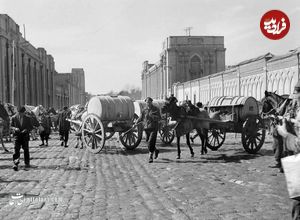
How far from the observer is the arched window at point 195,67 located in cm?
7362

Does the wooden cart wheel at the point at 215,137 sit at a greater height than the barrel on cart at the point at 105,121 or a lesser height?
lesser

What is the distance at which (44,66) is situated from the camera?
188 ft

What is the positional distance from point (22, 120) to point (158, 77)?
3094 inches

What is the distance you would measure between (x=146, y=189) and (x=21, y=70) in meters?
37.6

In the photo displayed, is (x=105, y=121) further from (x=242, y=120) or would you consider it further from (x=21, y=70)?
(x=21, y=70)

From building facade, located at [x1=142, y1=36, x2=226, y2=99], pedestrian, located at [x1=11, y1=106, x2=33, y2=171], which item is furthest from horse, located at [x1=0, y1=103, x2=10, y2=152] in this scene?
building facade, located at [x1=142, y1=36, x2=226, y2=99]

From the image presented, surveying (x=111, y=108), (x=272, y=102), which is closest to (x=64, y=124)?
(x=111, y=108)

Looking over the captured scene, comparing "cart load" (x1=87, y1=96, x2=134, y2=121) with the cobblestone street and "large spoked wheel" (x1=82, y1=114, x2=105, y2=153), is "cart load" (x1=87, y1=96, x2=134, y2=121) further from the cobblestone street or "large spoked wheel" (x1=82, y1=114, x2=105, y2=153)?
the cobblestone street

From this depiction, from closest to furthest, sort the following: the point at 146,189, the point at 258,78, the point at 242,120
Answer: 1. the point at 146,189
2. the point at 242,120
3. the point at 258,78

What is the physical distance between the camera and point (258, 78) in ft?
99.0

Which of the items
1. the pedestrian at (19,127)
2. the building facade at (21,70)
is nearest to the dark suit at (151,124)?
the pedestrian at (19,127)

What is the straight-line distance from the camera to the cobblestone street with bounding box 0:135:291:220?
18.3 ft

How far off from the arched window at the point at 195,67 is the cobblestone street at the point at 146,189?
6285 cm

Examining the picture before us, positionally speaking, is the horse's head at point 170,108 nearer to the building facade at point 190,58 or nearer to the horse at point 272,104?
the horse at point 272,104
